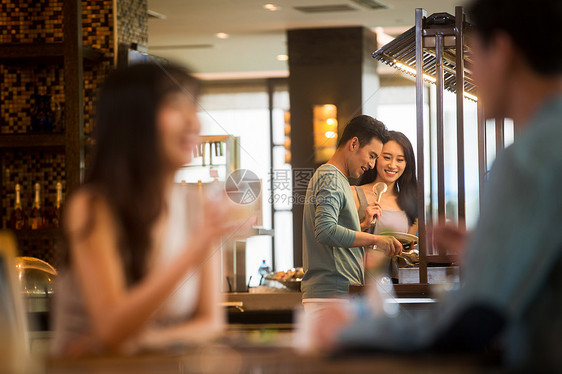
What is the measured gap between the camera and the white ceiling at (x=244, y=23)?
22.1ft

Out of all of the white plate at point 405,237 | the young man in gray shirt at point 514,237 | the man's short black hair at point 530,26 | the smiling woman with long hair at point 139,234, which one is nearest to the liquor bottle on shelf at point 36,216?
the white plate at point 405,237

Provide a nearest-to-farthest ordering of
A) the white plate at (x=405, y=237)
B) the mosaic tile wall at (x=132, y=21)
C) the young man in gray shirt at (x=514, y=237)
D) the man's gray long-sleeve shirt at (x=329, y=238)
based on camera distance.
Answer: the young man in gray shirt at (x=514, y=237) → the man's gray long-sleeve shirt at (x=329, y=238) → the white plate at (x=405, y=237) → the mosaic tile wall at (x=132, y=21)

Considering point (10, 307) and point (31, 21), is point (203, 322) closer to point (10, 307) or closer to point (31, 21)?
point (10, 307)

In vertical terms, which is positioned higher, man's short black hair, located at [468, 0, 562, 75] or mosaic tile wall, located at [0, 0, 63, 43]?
mosaic tile wall, located at [0, 0, 63, 43]

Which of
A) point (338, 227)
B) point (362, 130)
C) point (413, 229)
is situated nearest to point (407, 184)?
point (413, 229)

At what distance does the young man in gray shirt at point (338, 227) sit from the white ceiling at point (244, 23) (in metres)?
3.62

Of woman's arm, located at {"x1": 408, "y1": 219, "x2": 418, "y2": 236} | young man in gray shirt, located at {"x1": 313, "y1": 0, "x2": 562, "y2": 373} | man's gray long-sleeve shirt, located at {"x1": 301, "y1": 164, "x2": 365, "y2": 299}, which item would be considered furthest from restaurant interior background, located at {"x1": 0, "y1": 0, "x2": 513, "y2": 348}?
young man in gray shirt, located at {"x1": 313, "y1": 0, "x2": 562, "y2": 373}

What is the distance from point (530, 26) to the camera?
3.26ft

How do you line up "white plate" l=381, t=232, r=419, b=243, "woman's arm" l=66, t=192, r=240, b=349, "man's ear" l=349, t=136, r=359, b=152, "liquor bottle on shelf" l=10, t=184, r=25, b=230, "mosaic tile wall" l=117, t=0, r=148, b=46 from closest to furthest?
1. "woman's arm" l=66, t=192, r=240, b=349
2. "man's ear" l=349, t=136, r=359, b=152
3. "white plate" l=381, t=232, r=419, b=243
4. "liquor bottle on shelf" l=10, t=184, r=25, b=230
5. "mosaic tile wall" l=117, t=0, r=148, b=46

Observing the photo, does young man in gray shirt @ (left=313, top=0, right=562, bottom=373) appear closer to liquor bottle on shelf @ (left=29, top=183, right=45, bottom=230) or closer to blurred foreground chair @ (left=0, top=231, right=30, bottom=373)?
blurred foreground chair @ (left=0, top=231, right=30, bottom=373)

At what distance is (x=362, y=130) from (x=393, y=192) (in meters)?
0.41

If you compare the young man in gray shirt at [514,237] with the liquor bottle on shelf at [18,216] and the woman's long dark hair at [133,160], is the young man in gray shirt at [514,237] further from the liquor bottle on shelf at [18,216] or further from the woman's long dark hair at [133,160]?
the liquor bottle on shelf at [18,216]

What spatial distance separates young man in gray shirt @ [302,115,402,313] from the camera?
9.93ft

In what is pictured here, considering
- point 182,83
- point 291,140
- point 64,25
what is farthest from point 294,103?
point 182,83
